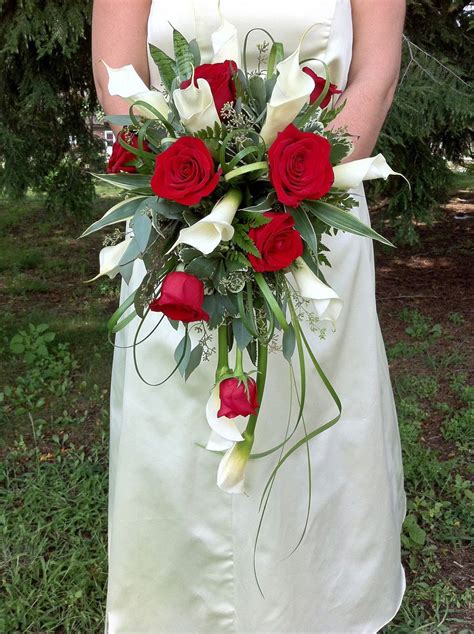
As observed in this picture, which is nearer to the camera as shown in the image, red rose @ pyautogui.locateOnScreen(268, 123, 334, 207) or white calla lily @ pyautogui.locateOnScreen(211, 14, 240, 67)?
red rose @ pyautogui.locateOnScreen(268, 123, 334, 207)

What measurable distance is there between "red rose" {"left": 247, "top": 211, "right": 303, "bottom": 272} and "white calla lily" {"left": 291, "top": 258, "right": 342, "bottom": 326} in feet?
0.28

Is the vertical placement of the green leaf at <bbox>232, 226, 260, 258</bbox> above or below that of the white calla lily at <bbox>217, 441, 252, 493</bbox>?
above

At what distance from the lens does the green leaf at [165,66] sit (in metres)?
1.34

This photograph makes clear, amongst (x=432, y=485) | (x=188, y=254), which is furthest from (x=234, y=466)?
(x=432, y=485)

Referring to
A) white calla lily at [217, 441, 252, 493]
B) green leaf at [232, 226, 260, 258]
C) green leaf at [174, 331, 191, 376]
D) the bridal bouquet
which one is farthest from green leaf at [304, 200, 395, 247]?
white calla lily at [217, 441, 252, 493]

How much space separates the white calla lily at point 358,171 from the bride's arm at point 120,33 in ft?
1.84

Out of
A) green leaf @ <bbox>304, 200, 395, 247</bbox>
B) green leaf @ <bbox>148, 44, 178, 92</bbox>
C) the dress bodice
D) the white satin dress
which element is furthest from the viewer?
the white satin dress

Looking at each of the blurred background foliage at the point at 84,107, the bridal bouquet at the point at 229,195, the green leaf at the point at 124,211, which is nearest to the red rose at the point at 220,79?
the bridal bouquet at the point at 229,195

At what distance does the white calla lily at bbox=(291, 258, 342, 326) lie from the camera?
4.11ft

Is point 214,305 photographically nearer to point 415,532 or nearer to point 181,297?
point 181,297

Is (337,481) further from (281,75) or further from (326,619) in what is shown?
(281,75)

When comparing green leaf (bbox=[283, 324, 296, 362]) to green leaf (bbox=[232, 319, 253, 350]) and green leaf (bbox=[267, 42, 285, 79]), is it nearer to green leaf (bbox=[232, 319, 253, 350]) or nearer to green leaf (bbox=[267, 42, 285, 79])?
green leaf (bbox=[232, 319, 253, 350])

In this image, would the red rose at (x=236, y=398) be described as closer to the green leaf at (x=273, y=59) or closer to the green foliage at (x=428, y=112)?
the green leaf at (x=273, y=59)

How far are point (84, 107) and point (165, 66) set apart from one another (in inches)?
114
